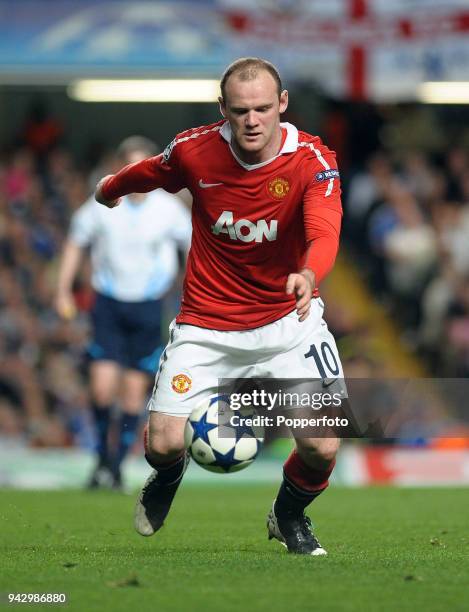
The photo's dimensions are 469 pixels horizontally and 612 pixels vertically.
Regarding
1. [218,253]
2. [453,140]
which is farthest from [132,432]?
[453,140]

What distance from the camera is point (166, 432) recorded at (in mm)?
6672

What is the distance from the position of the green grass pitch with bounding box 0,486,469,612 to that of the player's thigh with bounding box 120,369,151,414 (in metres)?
1.14

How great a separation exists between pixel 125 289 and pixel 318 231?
568 centimetres

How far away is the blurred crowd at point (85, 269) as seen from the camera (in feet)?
52.2

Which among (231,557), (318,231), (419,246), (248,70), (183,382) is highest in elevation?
(248,70)

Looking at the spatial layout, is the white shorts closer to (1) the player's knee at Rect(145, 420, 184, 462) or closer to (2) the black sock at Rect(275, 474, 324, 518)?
(1) the player's knee at Rect(145, 420, 184, 462)

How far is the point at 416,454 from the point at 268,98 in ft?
25.3

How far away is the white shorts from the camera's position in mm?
6676

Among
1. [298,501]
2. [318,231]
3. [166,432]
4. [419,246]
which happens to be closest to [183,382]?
[166,432]

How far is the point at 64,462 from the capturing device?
44.0 ft

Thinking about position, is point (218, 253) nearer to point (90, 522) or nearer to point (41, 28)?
point (90, 522)

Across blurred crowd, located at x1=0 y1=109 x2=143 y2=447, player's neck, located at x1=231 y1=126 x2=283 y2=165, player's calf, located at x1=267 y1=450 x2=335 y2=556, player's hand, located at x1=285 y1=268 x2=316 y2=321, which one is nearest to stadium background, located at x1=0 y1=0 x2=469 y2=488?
blurred crowd, located at x1=0 y1=109 x2=143 y2=447

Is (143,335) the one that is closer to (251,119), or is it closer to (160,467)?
(160,467)

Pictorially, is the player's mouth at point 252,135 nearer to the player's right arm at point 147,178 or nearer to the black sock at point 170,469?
the player's right arm at point 147,178
